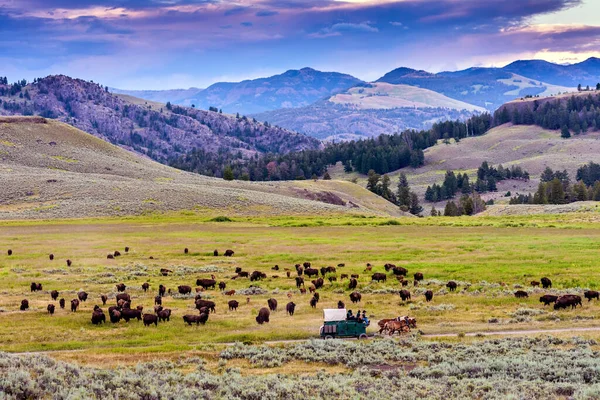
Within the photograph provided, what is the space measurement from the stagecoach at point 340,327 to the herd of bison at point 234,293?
4602 millimetres

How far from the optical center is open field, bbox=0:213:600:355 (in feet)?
108

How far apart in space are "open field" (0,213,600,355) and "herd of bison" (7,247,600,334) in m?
0.62

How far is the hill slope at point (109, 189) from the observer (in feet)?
393

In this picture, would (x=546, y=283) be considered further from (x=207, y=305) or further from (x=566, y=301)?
(x=207, y=305)

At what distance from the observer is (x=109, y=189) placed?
431 feet

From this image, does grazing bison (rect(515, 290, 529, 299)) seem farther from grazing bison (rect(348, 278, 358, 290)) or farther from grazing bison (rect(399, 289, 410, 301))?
grazing bison (rect(348, 278, 358, 290))

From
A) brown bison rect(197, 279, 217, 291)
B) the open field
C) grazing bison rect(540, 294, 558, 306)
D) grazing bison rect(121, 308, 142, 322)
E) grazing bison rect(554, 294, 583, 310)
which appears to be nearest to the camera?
the open field

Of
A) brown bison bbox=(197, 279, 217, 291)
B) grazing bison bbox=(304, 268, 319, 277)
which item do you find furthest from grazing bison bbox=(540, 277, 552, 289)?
brown bison bbox=(197, 279, 217, 291)

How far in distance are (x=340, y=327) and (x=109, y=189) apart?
10979 cm

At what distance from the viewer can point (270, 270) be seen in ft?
178

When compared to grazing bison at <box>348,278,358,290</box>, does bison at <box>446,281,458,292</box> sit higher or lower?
lower

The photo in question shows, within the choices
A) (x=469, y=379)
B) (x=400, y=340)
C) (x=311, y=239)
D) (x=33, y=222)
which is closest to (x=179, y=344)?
(x=400, y=340)

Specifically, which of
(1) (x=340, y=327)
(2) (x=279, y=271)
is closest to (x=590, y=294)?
(1) (x=340, y=327)

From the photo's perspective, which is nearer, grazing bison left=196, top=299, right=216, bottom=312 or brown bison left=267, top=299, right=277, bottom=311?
grazing bison left=196, top=299, right=216, bottom=312
